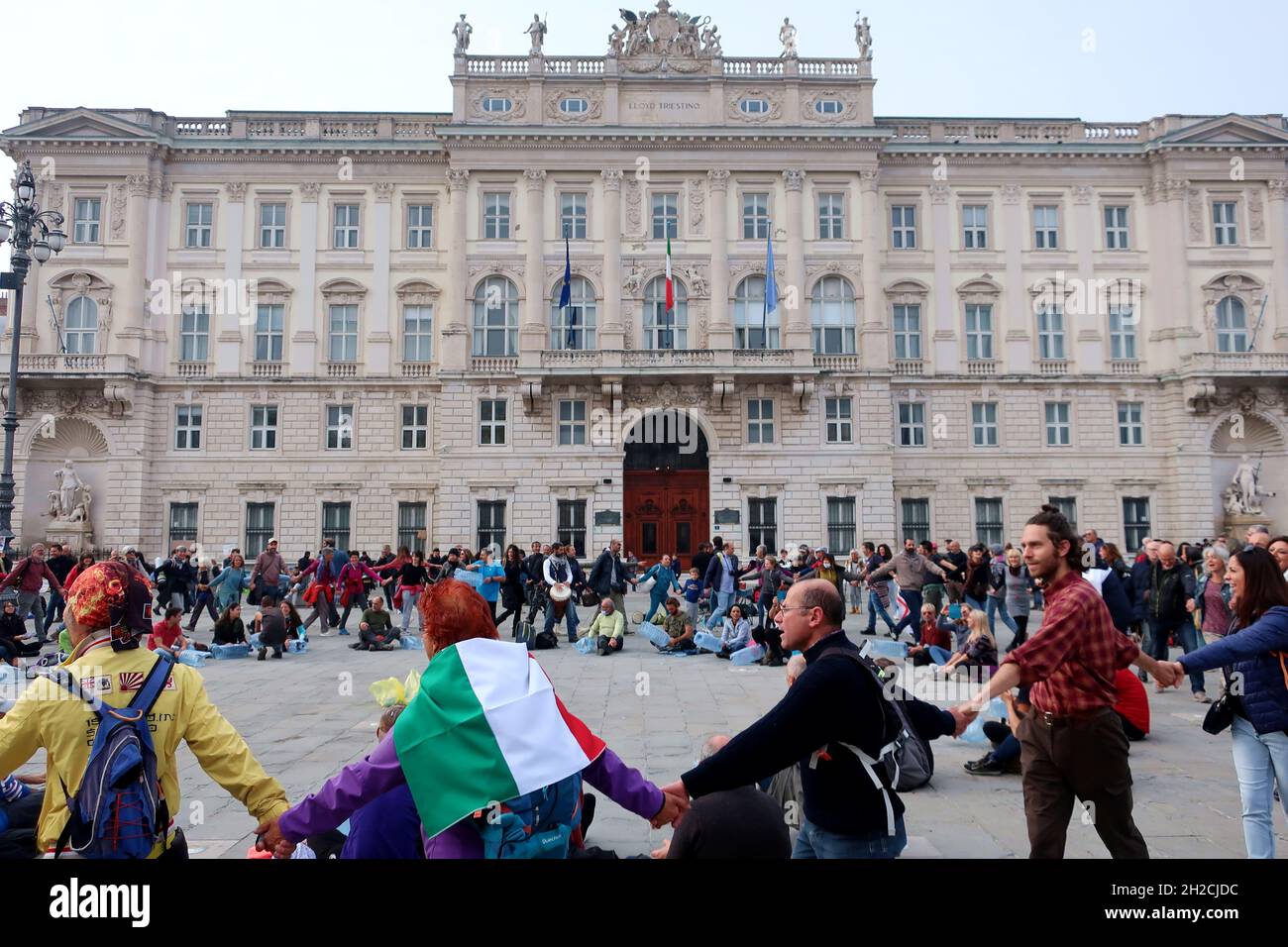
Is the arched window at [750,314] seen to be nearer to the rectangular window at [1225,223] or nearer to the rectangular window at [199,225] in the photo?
the rectangular window at [1225,223]

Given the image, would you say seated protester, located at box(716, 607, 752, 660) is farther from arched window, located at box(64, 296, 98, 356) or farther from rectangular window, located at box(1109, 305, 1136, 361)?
arched window, located at box(64, 296, 98, 356)

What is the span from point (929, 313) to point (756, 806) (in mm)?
33229

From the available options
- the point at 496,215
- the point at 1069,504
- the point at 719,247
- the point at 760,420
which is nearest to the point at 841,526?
the point at 760,420

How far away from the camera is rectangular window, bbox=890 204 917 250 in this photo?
1357 inches

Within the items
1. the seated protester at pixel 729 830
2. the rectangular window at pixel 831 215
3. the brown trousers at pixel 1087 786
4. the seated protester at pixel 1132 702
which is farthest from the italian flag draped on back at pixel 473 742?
the rectangular window at pixel 831 215

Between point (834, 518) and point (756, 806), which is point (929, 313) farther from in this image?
point (756, 806)

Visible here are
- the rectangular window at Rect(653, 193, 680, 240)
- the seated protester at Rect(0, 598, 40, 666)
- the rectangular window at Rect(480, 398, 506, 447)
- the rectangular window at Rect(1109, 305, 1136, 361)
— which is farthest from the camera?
the rectangular window at Rect(1109, 305, 1136, 361)

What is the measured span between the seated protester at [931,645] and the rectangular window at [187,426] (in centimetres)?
2926

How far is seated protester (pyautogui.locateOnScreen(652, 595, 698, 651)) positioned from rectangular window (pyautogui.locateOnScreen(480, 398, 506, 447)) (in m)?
16.3

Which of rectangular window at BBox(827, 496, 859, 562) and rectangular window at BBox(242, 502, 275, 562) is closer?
rectangular window at BBox(827, 496, 859, 562)

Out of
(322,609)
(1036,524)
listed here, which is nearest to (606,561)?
(322,609)

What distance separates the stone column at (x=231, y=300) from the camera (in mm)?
33312

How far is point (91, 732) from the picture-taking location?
340 cm

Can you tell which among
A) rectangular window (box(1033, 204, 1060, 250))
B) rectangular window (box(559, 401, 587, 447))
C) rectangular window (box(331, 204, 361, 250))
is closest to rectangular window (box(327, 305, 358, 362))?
rectangular window (box(331, 204, 361, 250))
